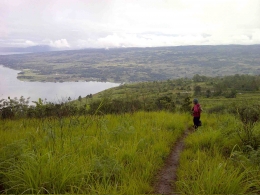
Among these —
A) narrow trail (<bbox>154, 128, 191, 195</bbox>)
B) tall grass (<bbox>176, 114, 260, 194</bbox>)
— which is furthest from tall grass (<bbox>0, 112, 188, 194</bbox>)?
tall grass (<bbox>176, 114, 260, 194</bbox>)

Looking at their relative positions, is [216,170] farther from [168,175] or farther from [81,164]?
[81,164]

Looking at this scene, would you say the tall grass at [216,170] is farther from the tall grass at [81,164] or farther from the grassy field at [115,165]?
the tall grass at [81,164]

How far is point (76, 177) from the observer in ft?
10.4

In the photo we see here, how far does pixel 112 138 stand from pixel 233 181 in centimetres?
308

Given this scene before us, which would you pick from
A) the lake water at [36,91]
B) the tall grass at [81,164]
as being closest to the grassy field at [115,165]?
the tall grass at [81,164]

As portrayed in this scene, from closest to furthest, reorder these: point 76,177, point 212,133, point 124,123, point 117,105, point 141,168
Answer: point 76,177 < point 141,168 < point 212,133 < point 124,123 < point 117,105

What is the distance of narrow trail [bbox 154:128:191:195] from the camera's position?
3.54 metres

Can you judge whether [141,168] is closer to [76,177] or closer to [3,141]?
[76,177]

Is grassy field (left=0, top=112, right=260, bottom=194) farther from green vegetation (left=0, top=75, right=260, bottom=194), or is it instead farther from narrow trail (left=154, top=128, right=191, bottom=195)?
narrow trail (left=154, top=128, right=191, bottom=195)

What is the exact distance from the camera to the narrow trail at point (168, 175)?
3.54 metres

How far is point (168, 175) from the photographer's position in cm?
411

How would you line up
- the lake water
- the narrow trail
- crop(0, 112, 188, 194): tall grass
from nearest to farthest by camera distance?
crop(0, 112, 188, 194): tall grass → the narrow trail → the lake water

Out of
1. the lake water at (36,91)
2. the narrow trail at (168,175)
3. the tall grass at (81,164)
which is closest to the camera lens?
the tall grass at (81,164)

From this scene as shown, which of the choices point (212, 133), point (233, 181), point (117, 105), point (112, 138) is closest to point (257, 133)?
point (212, 133)
